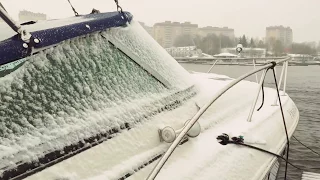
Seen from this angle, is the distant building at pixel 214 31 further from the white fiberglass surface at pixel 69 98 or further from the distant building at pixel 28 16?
the white fiberglass surface at pixel 69 98

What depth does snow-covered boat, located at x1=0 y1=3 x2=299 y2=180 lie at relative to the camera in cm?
191

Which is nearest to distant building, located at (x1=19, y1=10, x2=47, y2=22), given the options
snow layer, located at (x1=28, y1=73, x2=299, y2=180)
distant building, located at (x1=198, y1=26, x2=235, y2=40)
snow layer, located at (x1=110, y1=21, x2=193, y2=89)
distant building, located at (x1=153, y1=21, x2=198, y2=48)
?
snow layer, located at (x1=110, y1=21, x2=193, y2=89)

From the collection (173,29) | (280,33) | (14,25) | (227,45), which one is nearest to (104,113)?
(14,25)

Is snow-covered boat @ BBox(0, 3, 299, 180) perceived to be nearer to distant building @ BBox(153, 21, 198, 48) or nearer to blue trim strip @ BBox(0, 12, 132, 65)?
blue trim strip @ BBox(0, 12, 132, 65)

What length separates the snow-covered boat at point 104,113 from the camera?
1.91 m

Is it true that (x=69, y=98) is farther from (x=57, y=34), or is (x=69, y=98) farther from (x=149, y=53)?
(x=149, y=53)

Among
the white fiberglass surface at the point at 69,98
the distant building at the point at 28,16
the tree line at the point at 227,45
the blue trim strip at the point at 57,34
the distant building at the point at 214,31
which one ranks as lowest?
the tree line at the point at 227,45

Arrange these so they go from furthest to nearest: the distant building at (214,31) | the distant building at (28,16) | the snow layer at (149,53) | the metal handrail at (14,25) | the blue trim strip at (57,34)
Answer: the distant building at (214,31), the distant building at (28,16), the snow layer at (149,53), the blue trim strip at (57,34), the metal handrail at (14,25)

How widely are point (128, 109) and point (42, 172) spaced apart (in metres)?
0.75

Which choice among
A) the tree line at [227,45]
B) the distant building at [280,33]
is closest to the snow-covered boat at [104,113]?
the tree line at [227,45]

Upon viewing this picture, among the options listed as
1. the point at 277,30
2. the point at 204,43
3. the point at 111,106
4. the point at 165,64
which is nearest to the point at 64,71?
the point at 111,106

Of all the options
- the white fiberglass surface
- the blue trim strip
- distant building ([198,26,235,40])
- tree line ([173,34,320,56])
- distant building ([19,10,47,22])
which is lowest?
tree line ([173,34,320,56])

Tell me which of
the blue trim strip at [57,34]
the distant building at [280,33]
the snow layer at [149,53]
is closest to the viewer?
the blue trim strip at [57,34]

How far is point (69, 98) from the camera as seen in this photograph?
2150mm
